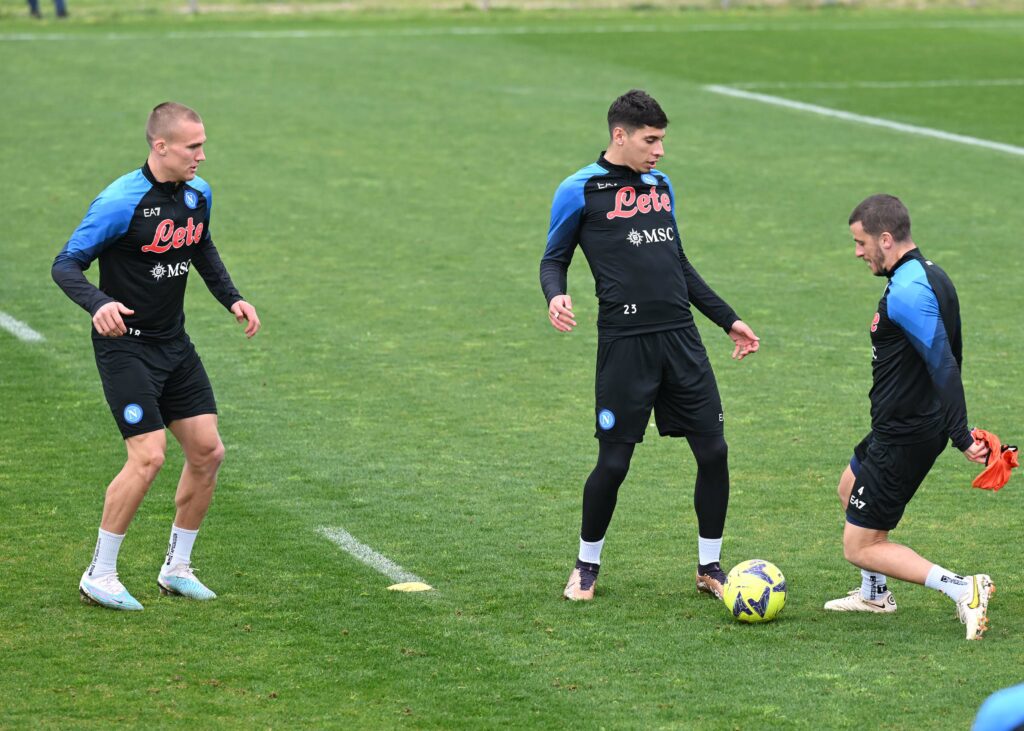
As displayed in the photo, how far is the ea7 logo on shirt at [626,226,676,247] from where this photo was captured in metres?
7.61

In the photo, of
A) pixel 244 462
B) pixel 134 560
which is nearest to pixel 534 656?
pixel 134 560

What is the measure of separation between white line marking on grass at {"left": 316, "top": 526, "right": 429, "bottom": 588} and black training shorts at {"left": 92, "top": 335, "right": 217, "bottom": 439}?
3.85 ft

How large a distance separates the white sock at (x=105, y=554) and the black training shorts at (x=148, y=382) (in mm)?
479

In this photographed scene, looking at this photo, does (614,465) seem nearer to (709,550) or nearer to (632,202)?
(709,550)

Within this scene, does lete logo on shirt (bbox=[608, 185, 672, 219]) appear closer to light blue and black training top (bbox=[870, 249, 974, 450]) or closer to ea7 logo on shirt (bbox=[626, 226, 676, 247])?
ea7 logo on shirt (bbox=[626, 226, 676, 247])

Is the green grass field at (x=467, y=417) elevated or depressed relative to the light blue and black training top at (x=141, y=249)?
depressed

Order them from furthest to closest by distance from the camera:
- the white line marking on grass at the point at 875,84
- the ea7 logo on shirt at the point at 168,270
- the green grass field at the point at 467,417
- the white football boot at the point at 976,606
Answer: the white line marking on grass at the point at 875,84
the ea7 logo on shirt at the point at 168,270
the white football boot at the point at 976,606
the green grass field at the point at 467,417

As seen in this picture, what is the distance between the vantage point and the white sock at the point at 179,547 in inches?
307

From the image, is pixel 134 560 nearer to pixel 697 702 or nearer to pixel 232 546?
pixel 232 546

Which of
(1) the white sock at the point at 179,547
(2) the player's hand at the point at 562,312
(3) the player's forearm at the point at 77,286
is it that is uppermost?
(3) the player's forearm at the point at 77,286

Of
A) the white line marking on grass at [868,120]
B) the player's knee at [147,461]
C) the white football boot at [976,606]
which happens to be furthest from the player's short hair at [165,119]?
the white line marking on grass at [868,120]

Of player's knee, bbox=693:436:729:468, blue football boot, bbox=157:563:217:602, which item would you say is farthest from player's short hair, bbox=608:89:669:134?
blue football boot, bbox=157:563:217:602

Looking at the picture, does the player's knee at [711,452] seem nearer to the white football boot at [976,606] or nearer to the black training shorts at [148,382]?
the white football boot at [976,606]

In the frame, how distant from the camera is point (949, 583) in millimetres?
7023
